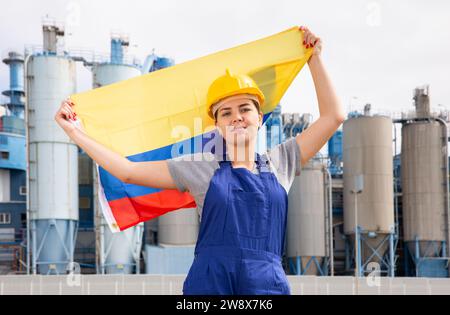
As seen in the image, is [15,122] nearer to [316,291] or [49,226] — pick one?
[49,226]

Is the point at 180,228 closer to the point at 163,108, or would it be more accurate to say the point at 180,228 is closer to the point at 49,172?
the point at 49,172

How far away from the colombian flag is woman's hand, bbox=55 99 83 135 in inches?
14.4

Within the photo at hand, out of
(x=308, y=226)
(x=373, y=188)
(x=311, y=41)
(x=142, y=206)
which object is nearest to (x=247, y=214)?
(x=142, y=206)

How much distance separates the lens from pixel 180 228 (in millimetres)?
34188

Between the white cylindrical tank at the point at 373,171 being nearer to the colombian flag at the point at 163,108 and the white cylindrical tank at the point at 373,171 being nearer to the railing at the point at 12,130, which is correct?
the railing at the point at 12,130

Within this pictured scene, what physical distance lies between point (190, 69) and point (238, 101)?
1.20 meters

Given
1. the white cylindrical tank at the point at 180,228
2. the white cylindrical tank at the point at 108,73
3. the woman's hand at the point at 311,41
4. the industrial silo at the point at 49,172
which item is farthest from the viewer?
the white cylindrical tank at the point at 108,73

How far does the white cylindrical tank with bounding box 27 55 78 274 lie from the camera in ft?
105

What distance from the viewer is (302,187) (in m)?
37.0

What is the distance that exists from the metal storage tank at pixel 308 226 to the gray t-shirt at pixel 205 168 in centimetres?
3256

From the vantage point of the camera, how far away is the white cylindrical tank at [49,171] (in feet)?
105

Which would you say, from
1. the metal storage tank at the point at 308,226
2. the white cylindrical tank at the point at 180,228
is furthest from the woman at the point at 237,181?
the metal storage tank at the point at 308,226

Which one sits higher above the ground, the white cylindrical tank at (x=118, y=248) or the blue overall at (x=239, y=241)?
the blue overall at (x=239, y=241)
